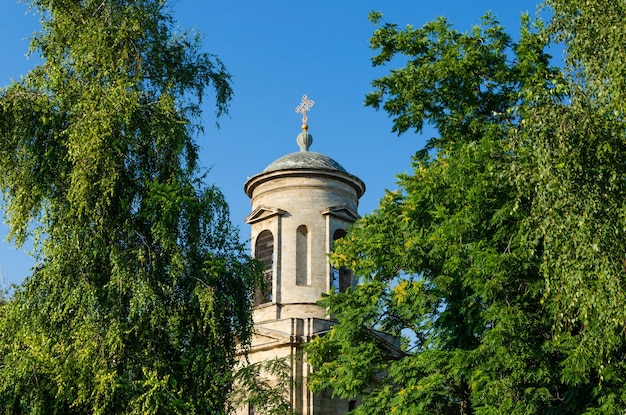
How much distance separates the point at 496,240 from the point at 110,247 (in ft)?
23.8

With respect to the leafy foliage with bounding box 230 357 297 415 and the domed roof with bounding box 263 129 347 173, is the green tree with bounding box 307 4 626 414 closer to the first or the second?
the leafy foliage with bounding box 230 357 297 415

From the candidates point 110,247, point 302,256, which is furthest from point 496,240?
point 302,256

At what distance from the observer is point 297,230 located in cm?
2752

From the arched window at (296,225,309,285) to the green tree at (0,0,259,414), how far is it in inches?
517

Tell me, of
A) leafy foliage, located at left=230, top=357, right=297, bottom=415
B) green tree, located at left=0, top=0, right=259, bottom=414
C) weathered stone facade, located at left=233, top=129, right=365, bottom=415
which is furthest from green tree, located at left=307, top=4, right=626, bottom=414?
weathered stone facade, located at left=233, top=129, right=365, bottom=415

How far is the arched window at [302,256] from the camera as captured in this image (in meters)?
27.0

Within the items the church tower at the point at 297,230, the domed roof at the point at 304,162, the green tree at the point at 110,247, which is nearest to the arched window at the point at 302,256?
the church tower at the point at 297,230

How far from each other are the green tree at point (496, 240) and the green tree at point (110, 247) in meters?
4.48

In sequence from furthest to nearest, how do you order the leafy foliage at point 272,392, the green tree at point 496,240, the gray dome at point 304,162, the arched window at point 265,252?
the gray dome at point 304,162, the arched window at point 265,252, the leafy foliage at point 272,392, the green tree at point 496,240

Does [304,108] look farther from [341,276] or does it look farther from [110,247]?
[110,247]

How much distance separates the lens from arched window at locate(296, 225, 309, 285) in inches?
1062

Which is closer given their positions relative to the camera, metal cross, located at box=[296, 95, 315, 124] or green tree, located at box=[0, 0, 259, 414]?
green tree, located at box=[0, 0, 259, 414]

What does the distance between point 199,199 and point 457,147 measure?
21.8ft

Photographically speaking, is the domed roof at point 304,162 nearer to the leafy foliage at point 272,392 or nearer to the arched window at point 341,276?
the arched window at point 341,276
